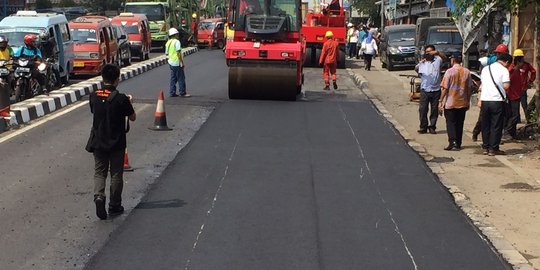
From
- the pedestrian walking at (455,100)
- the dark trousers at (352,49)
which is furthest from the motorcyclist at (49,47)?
the dark trousers at (352,49)

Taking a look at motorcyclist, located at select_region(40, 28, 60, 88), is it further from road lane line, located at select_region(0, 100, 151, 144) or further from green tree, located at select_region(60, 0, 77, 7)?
green tree, located at select_region(60, 0, 77, 7)

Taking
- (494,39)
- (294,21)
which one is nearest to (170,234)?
(294,21)

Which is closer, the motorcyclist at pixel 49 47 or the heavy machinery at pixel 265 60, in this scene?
the heavy machinery at pixel 265 60

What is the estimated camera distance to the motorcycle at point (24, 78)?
778 inches

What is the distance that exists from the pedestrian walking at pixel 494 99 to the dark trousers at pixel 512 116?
4.18 ft

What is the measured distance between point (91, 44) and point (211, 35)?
23594mm

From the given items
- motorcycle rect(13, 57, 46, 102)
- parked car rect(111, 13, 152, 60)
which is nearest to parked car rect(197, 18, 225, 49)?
parked car rect(111, 13, 152, 60)

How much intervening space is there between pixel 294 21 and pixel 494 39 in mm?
7197

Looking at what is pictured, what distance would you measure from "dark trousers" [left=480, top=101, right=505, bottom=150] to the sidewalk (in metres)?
0.25

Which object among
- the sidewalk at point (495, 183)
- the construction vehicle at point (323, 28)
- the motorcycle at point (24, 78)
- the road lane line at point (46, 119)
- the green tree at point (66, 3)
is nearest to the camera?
the sidewalk at point (495, 183)

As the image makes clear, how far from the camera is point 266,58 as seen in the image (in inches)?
779

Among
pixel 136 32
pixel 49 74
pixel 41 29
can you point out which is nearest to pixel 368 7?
pixel 136 32

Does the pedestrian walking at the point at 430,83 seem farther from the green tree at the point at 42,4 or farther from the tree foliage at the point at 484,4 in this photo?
the green tree at the point at 42,4

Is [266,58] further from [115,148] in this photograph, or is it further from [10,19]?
[115,148]
